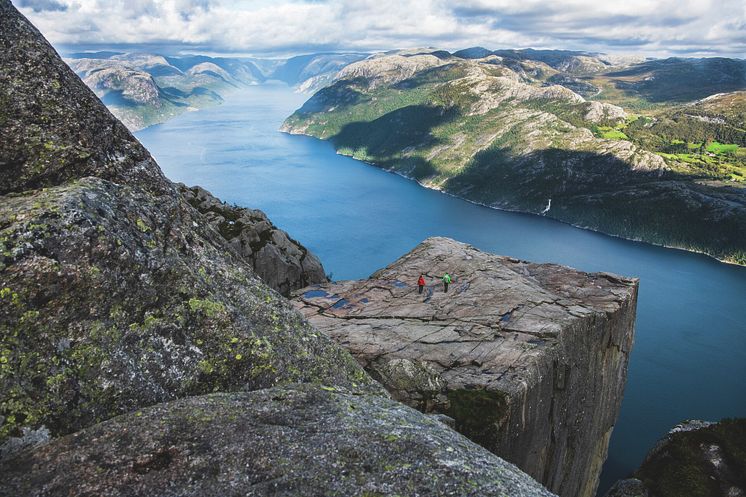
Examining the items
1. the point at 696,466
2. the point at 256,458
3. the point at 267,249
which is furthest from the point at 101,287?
the point at 267,249

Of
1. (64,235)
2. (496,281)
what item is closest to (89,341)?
(64,235)

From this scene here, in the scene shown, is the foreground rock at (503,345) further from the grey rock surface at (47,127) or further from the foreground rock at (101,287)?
the grey rock surface at (47,127)

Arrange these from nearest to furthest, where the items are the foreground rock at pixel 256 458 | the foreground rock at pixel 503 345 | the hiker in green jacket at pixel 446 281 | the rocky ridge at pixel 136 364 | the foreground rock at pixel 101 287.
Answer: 1. the foreground rock at pixel 256 458
2. the rocky ridge at pixel 136 364
3. the foreground rock at pixel 101 287
4. the foreground rock at pixel 503 345
5. the hiker in green jacket at pixel 446 281

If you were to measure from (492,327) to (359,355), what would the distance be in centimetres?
1114

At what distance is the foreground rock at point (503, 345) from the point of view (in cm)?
2620

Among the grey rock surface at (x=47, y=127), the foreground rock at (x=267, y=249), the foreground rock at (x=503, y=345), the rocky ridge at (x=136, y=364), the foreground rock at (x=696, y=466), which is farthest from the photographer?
the foreground rock at (x=267, y=249)

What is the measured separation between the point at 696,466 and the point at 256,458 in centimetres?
3848

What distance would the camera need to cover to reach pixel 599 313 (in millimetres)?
37812

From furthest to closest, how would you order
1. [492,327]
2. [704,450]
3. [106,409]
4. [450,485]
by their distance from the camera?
[704,450]
[492,327]
[106,409]
[450,485]

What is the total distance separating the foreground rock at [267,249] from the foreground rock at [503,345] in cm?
1349

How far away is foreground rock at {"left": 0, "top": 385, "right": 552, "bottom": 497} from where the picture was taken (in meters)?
9.66

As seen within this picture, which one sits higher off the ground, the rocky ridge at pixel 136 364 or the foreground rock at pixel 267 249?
the rocky ridge at pixel 136 364

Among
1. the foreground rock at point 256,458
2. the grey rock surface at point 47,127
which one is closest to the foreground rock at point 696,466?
the foreground rock at point 256,458

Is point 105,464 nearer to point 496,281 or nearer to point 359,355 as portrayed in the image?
point 359,355
